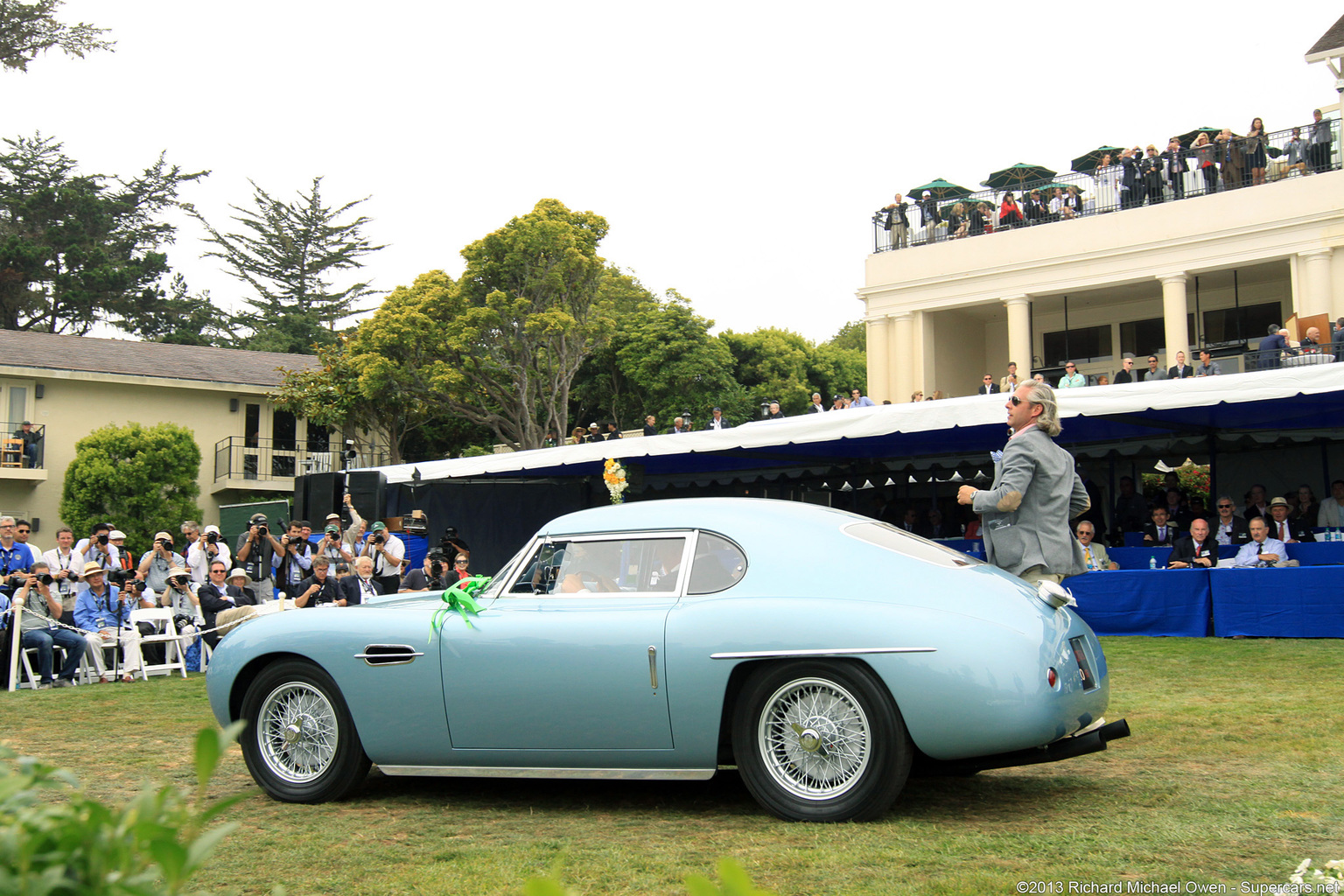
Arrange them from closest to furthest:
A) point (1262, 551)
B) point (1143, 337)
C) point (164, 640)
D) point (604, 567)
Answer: point (604, 567), point (1262, 551), point (164, 640), point (1143, 337)

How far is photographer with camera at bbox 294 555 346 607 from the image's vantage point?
12141 mm

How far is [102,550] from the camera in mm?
12898

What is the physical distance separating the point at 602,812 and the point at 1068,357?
27.1m

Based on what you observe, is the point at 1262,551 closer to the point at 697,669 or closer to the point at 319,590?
the point at 697,669

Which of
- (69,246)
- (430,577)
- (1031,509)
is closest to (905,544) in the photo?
(1031,509)

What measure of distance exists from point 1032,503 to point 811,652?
2036 mm

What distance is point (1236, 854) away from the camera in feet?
13.0

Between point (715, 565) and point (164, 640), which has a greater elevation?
point (715, 565)

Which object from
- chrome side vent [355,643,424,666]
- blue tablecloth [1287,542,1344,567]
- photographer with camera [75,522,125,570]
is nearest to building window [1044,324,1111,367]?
blue tablecloth [1287,542,1344,567]

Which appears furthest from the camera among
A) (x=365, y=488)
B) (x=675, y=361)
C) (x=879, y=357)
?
(x=675, y=361)

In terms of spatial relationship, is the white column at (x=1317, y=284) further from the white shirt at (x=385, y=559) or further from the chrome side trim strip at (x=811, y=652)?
the chrome side trim strip at (x=811, y=652)

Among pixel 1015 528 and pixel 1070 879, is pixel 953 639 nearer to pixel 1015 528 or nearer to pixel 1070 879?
pixel 1070 879

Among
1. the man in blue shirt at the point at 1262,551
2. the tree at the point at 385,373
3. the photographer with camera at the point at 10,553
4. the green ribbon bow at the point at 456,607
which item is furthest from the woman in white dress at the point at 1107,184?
the green ribbon bow at the point at 456,607

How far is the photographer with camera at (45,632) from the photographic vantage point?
457 inches
